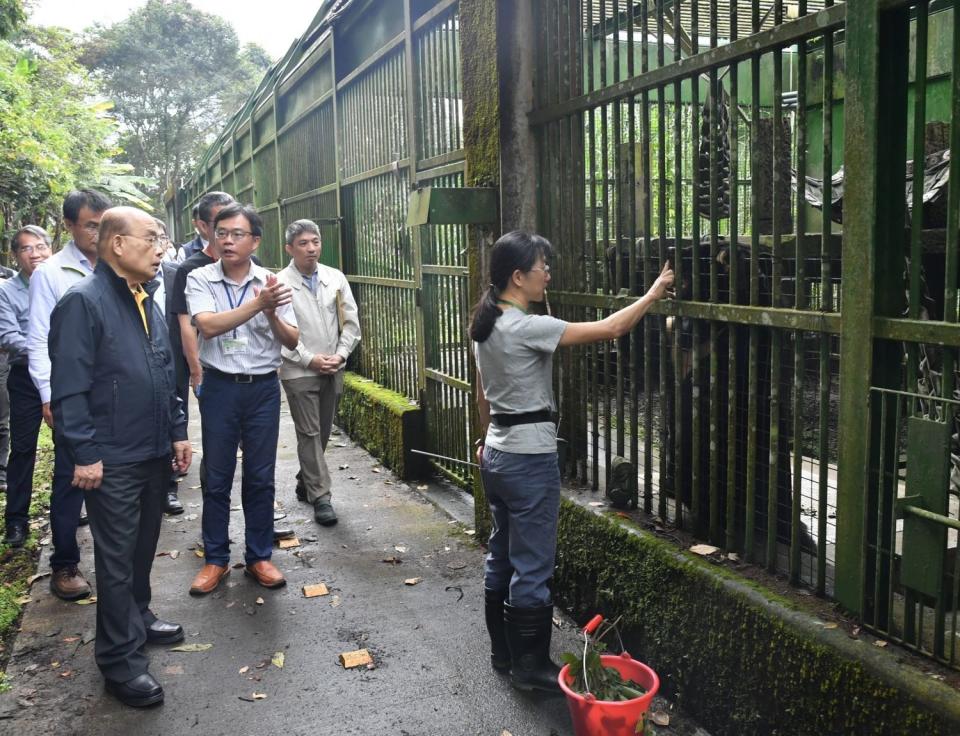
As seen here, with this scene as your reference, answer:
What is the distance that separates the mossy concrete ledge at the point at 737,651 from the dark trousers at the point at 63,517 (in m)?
2.82

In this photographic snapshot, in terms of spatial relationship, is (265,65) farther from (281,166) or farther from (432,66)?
(432,66)

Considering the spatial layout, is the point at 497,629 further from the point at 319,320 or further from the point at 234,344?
the point at 319,320

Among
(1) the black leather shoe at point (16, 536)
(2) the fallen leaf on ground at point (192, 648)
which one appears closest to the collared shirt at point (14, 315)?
(1) the black leather shoe at point (16, 536)

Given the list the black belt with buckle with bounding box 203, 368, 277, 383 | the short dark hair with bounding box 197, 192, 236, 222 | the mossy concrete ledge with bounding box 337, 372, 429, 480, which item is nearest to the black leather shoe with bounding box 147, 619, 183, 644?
the black belt with buckle with bounding box 203, 368, 277, 383

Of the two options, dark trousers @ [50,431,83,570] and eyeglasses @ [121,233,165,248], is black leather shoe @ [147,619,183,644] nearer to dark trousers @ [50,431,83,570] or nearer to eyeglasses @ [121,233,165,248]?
dark trousers @ [50,431,83,570]

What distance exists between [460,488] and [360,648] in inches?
109

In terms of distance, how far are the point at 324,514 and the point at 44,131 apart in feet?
55.1

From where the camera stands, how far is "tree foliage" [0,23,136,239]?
17.9 metres

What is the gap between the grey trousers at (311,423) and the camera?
6484 mm

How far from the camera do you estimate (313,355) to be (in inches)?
253

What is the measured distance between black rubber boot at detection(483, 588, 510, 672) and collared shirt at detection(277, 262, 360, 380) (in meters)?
2.84

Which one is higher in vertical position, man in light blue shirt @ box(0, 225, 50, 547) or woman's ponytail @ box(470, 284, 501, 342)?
woman's ponytail @ box(470, 284, 501, 342)

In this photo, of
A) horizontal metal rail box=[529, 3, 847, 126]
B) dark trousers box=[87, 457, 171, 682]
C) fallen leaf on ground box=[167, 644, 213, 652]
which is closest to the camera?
horizontal metal rail box=[529, 3, 847, 126]

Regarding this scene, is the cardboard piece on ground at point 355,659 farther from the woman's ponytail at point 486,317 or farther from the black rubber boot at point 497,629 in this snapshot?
the woman's ponytail at point 486,317
